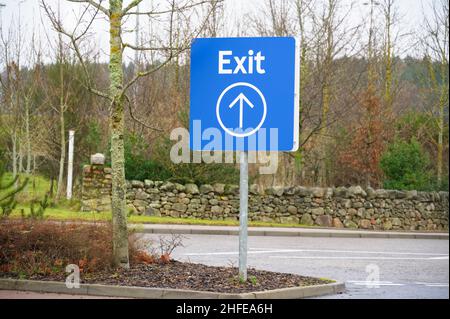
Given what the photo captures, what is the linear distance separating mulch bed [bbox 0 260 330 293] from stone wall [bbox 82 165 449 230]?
680 inches

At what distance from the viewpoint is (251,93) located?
12.0m

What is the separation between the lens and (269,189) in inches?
1240

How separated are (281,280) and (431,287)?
2625 millimetres

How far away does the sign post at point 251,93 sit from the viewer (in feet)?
39.1

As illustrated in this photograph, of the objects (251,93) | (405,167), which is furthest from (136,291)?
(405,167)

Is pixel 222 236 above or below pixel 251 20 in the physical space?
below

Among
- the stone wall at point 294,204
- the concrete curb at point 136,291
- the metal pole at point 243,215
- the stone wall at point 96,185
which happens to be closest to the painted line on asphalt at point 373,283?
the concrete curb at point 136,291

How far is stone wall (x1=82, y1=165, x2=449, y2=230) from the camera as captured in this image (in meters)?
30.7

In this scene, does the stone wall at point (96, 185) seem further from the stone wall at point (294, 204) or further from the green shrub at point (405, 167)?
the green shrub at point (405, 167)

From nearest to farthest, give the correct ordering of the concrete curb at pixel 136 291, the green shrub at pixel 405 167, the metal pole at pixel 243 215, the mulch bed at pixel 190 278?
the concrete curb at pixel 136 291
the mulch bed at pixel 190 278
the metal pole at pixel 243 215
the green shrub at pixel 405 167

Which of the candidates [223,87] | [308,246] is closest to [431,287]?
[223,87]

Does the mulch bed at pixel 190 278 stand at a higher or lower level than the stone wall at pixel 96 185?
lower

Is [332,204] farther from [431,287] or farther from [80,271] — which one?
[80,271]

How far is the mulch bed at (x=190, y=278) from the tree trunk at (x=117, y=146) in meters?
0.39
